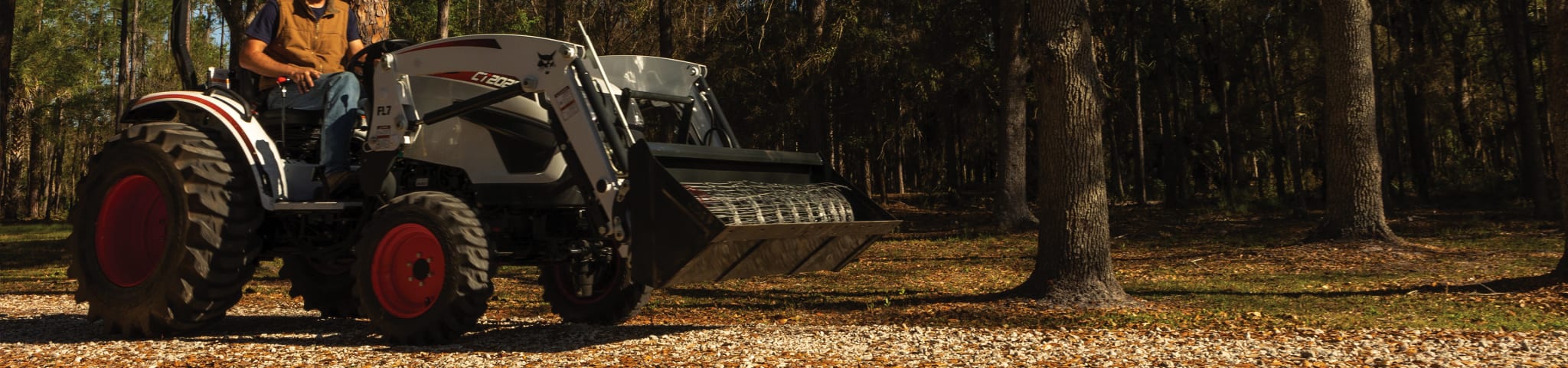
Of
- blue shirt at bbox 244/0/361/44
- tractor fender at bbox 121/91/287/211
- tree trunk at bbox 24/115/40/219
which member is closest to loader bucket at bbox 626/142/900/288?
tractor fender at bbox 121/91/287/211

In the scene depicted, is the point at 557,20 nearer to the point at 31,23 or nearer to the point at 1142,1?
the point at 1142,1

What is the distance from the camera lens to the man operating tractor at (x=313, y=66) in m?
7.67

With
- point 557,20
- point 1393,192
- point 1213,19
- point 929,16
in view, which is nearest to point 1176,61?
point 1213,19

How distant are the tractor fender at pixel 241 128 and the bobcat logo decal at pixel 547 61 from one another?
2.02 meters

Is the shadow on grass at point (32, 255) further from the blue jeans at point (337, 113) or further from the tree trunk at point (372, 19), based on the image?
the blue jeans at point (337, 113)

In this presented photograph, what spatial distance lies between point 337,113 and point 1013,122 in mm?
15748

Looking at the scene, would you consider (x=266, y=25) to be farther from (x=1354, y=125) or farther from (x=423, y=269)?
(x=1354, y=125)

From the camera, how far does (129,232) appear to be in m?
8.05

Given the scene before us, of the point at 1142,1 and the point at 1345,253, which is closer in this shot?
the point at 1345,253

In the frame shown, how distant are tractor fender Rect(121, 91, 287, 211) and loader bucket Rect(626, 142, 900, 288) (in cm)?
260

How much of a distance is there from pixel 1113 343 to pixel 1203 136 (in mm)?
34868

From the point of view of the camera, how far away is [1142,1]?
29828mm

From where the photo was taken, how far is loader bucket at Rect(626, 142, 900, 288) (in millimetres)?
6168

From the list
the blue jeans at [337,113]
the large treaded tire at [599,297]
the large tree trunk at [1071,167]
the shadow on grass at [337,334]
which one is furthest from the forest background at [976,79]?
the large tree trunk at [1071,167]
